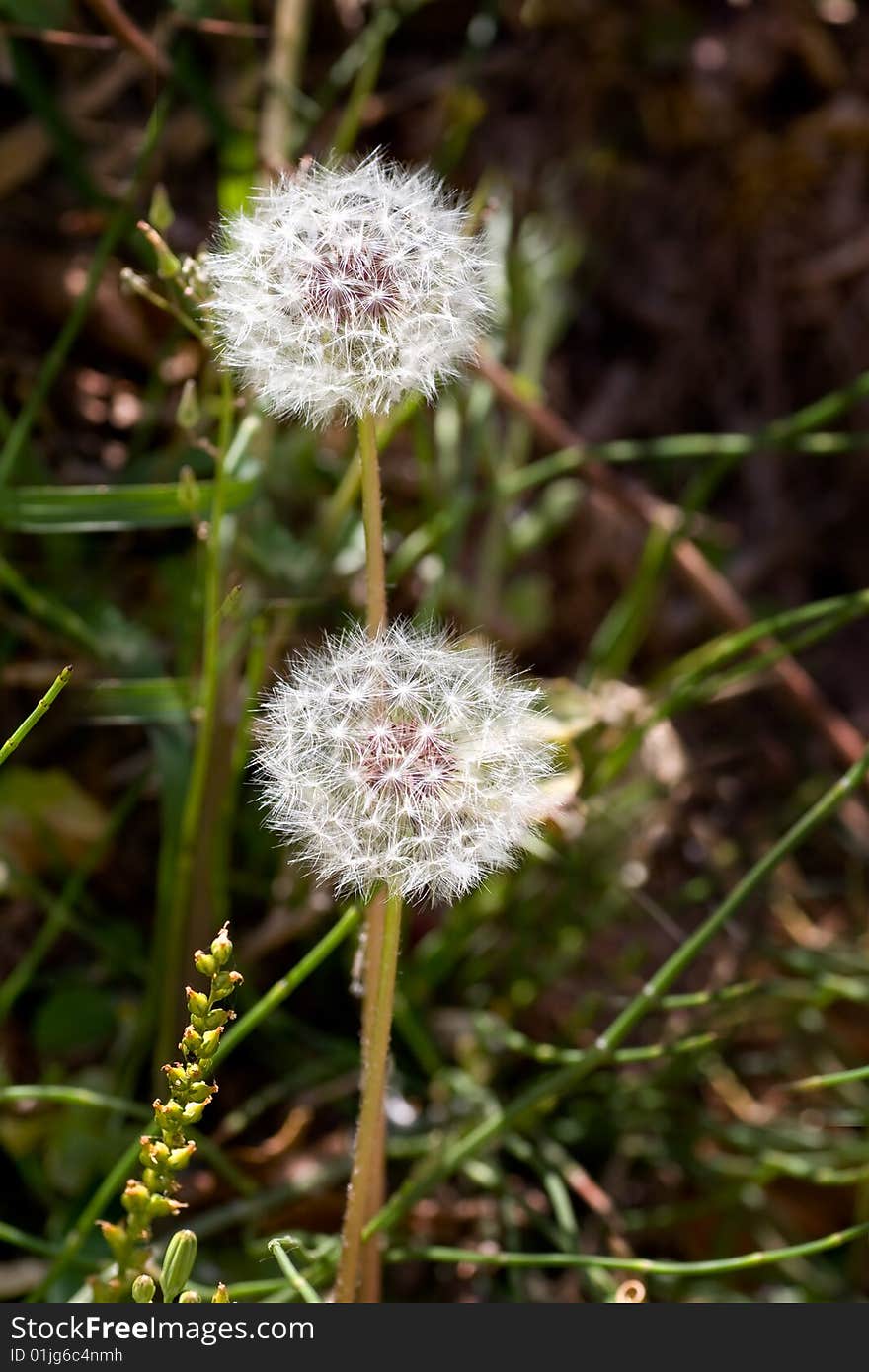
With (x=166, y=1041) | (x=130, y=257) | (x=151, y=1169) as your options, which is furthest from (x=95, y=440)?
(x=151, y=1169)

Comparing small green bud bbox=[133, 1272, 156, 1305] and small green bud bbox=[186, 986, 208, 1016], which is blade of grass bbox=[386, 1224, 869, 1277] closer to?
small green bud bbox=[133, 1272, 156, 1305]

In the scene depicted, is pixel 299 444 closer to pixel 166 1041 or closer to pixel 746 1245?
pixel 166 1041

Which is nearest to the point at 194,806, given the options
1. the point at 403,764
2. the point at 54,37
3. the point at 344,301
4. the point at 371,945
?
the point at 371,945

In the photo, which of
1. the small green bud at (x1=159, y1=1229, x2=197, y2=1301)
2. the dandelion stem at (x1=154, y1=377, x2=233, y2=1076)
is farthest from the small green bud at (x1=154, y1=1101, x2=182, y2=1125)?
the dandelion stem at (x1=154, y1=377, x2=233, y2=1076)

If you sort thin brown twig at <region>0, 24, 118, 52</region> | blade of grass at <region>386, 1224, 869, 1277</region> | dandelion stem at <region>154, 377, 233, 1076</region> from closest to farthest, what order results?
1. blade of grass at <region>386, 1224, 869, 1277</region>
2. dandelion stem at <region>154, 377, 233, 1076</region>
3. thin brown twig at <region>0, 24, 118, 52</region>

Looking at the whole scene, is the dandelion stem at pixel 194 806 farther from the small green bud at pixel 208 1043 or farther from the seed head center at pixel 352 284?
the small green bud at pixel 208 1043
